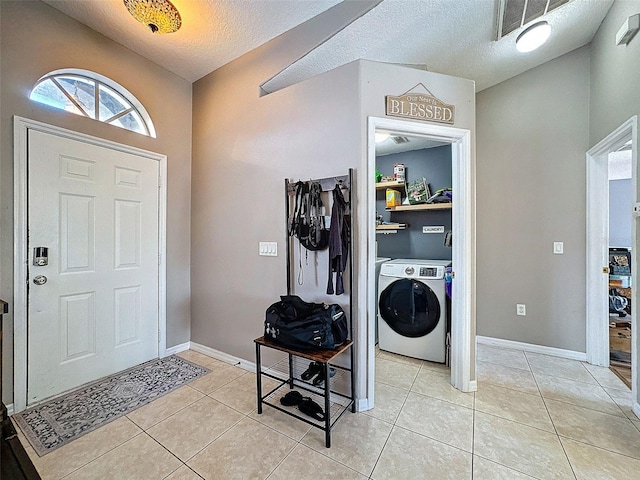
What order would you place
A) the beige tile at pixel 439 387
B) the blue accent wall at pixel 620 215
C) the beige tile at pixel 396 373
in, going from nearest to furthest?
the beige tile at pixel 439 387 → the beige tile at pixel 396 373 → the blue accent wall at pixel 620 215

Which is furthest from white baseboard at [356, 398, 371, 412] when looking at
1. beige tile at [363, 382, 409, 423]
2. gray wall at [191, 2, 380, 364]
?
gray wall at [191, 2, 380, 364]

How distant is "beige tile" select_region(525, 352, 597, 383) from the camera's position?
7.57 feet

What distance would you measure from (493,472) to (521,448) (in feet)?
0.99

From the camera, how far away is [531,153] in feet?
9.14

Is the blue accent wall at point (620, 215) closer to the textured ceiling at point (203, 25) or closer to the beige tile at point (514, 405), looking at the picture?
the beige tile at point (514, 405)

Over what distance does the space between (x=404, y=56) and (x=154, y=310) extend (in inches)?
131

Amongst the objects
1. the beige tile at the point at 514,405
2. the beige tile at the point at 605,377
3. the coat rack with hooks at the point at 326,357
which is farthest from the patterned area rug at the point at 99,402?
the beige tile at the point at 605,377

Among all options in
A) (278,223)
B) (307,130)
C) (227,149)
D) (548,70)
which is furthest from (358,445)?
(548,70)

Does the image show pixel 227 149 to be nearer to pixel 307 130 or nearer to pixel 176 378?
pixel 307 130

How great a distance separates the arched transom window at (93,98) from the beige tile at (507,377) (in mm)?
3799

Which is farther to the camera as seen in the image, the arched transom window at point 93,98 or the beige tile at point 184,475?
the arched transom window at point 93,98

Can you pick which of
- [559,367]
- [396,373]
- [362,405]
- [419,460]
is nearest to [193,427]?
[362,405]

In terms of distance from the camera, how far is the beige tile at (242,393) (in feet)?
6.37

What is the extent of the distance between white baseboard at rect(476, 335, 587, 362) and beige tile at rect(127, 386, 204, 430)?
117 inches
